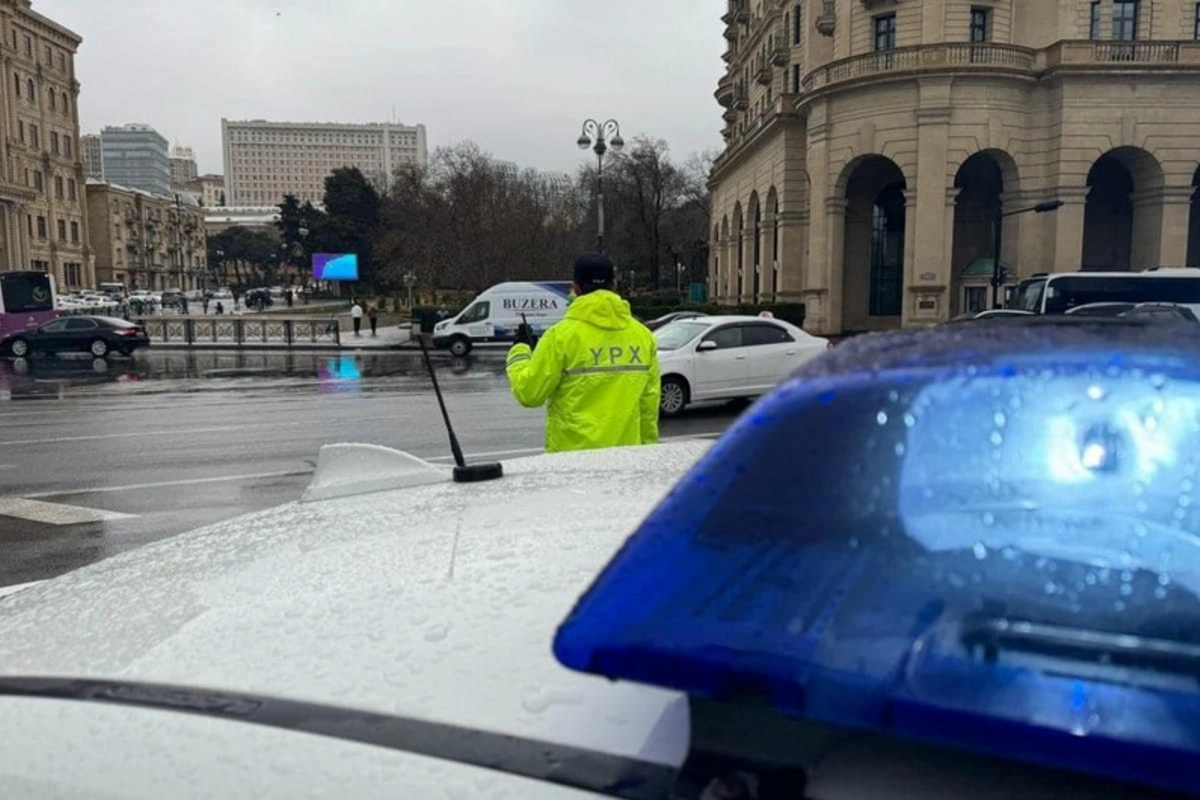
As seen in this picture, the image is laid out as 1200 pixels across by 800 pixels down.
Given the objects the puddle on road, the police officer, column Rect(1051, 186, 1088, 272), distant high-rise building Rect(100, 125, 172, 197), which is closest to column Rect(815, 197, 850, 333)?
column Rect(1051, 186, 1088, 272)

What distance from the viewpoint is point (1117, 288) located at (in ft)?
84.1

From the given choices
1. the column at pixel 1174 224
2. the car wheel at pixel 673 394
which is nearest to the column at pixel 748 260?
the column at pixel 1174 224

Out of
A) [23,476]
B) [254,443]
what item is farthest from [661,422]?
[23,476]

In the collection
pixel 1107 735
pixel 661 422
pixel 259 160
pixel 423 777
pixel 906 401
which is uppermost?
pixel 259 160

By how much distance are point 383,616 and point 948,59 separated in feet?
137

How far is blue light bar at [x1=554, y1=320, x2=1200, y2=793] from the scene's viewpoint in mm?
929

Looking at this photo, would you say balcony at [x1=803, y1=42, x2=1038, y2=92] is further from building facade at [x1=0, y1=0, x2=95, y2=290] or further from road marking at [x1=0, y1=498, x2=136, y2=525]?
building facade at [x1=0, y1=0, x2=95, y2=290]

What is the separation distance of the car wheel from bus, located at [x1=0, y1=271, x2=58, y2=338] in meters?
26.5

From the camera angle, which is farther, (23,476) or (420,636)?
(23,476)

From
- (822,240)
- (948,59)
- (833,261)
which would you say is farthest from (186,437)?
(948,59)

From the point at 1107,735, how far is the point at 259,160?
19947 centimetres

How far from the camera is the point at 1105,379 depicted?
0.98 m

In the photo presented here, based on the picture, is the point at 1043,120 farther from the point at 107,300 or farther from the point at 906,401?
the point at 107,300

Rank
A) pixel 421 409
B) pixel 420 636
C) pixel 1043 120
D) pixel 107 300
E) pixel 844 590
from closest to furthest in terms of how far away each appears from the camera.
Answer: pixel 844 590
pixel 420 636
pixel 421 409
pixel 1043 120
pixel 107 300
